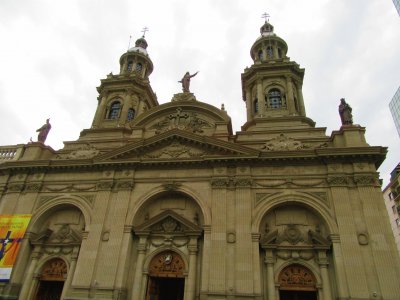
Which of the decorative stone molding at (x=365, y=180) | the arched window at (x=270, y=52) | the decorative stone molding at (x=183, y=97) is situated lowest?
the decorative stone molding at (x=365, y=180)

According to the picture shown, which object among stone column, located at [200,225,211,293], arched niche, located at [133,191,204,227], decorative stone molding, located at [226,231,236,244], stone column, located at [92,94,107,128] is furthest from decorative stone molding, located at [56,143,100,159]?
decorative stone molding, located at [226,231,236,244]

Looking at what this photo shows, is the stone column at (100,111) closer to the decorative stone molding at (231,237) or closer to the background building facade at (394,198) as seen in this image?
the decorative stone molding at (231,237)

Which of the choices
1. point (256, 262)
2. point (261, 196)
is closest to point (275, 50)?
point (261, 196)

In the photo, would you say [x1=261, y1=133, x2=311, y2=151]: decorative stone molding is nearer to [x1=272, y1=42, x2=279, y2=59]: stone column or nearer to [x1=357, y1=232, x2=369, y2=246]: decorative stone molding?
[x1=357, y1=232, x2=369, y2=246]: decorative stone molding

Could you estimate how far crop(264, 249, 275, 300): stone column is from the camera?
54.7 ft

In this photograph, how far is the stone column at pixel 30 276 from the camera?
1904 cm

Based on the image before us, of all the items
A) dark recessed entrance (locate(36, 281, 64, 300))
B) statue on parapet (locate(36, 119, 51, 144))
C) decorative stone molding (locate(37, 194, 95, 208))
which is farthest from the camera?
statue on parapet (locate(36, 119, 51, 144))

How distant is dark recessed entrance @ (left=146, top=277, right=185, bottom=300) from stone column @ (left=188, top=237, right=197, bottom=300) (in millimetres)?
1853

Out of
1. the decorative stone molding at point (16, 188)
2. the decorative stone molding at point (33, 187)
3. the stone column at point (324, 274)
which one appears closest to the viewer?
the stone column at point (324, 274)

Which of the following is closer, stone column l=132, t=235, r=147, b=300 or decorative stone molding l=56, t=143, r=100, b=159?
stone column l=132, t=235, r=147, b=300

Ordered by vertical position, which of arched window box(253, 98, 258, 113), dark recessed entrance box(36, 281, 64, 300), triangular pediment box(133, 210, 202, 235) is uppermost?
arched window box(253, 98, 258, 113)

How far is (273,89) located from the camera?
91.5 ft

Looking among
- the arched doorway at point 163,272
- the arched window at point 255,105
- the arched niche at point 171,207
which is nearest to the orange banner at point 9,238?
the arched niche at point 171,207

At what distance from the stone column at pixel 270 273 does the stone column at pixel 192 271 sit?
427 cm
